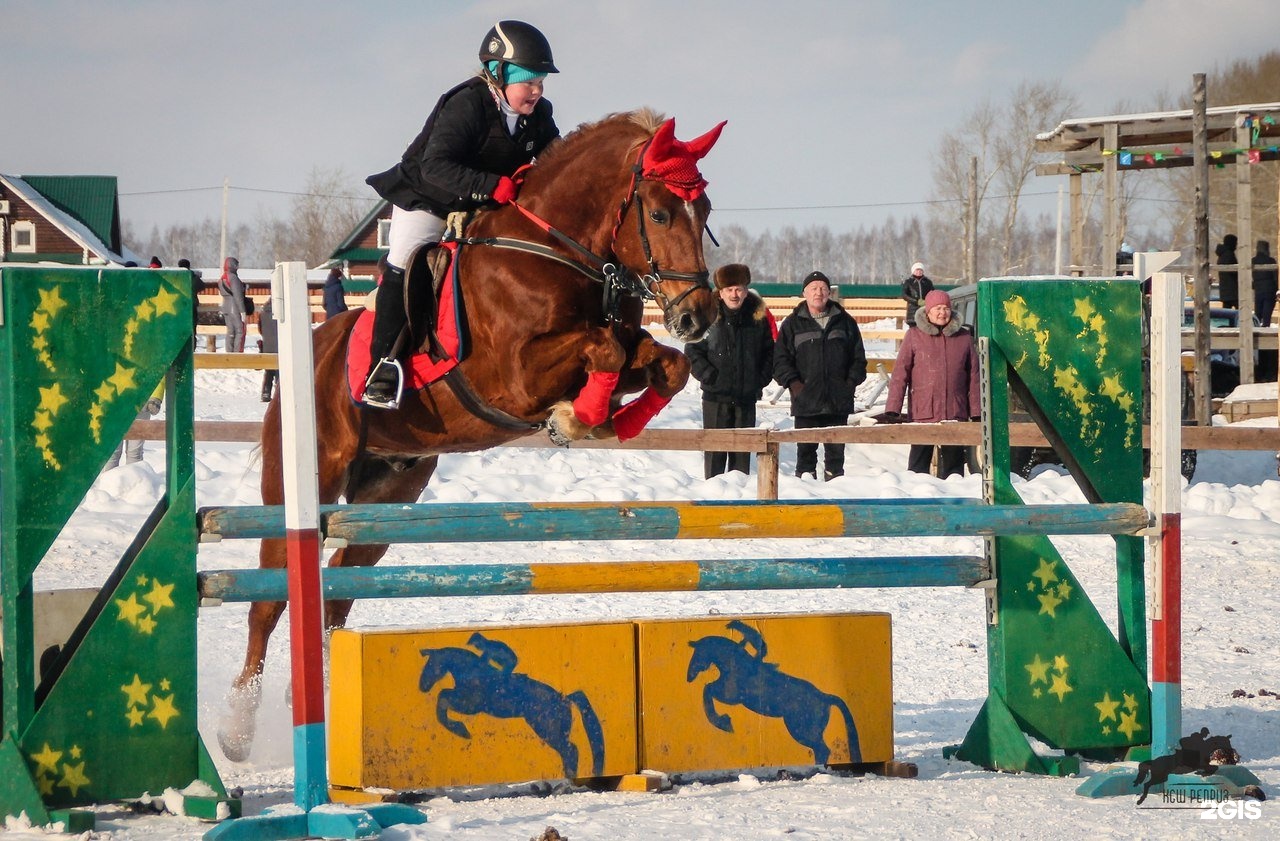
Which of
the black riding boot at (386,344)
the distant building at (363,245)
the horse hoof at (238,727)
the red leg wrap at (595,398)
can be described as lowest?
the horse hoof at (238,727)

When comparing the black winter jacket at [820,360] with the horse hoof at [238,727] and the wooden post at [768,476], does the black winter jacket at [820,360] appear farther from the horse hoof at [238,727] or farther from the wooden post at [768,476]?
the horse hoof at [238,727]

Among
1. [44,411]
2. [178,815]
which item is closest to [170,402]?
[44,411]

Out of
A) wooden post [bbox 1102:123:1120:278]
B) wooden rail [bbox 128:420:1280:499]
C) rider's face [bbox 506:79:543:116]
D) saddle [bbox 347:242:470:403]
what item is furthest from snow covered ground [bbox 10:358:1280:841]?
rider's face [bbox 506:79:543:116]

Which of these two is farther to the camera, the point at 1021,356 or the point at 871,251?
the point at 871,251

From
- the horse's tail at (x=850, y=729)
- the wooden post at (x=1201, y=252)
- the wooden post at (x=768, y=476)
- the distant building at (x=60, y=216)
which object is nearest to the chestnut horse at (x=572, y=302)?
the horse's tail at (x=850, y=729)

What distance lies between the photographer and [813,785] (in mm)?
3588

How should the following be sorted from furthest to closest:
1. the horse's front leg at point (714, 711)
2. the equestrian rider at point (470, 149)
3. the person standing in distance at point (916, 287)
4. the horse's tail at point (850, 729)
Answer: the person standing in distance at point (916, 287)
the equestrian rider at point (470, 149)
the horse's tail at point (850, 729)
the horse's front leg at point (714, 711)

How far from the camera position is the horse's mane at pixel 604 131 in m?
4.55

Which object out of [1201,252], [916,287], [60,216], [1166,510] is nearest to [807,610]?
[1166,510]

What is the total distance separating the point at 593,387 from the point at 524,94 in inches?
43.1

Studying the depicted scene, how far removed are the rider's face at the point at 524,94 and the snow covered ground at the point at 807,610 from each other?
2281 millimetres

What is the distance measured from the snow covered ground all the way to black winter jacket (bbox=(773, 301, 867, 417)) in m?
0.90

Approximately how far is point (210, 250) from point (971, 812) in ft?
300

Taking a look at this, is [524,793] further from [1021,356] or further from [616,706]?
[1021,356]
